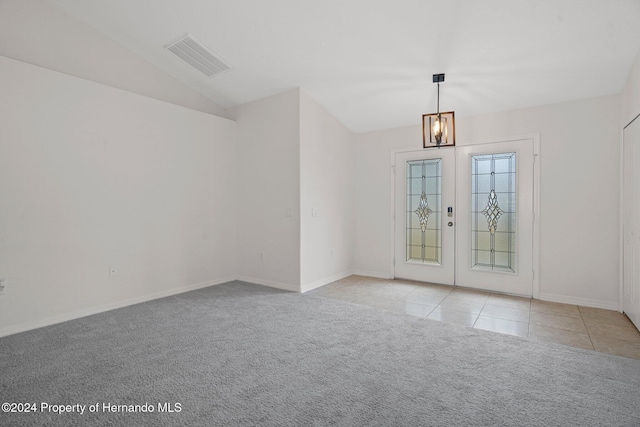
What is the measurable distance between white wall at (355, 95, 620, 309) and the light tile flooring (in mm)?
337

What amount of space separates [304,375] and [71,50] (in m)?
4.53

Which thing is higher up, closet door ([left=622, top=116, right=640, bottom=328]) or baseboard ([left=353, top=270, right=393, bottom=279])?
closet door ([left=622, top=116, right=640, bottom=328])

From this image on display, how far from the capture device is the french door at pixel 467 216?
14.1ft

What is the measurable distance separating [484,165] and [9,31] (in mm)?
5971

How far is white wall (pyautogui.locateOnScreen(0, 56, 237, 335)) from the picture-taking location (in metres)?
3.19

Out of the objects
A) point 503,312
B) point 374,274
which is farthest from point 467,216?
point 374,274

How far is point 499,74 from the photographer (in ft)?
11.9

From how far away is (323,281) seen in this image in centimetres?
502

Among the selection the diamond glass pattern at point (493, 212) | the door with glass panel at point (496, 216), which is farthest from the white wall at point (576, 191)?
the diamond glass pattern at point (493, 212)

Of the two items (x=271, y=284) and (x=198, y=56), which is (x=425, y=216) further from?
(x=198, y=56)

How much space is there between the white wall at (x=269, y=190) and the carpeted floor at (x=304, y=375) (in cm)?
142

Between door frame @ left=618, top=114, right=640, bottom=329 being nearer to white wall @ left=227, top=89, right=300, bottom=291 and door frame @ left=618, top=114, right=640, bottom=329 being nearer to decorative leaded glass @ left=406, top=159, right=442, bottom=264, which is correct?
decorative leaded glass @ left=406, top=159, right=442, bottom=264

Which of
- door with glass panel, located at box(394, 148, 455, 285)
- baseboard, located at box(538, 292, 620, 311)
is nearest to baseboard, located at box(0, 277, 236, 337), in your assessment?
door with glass panel, located at box(394, 148, 455, 285)

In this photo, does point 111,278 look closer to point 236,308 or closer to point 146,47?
point 236,308
